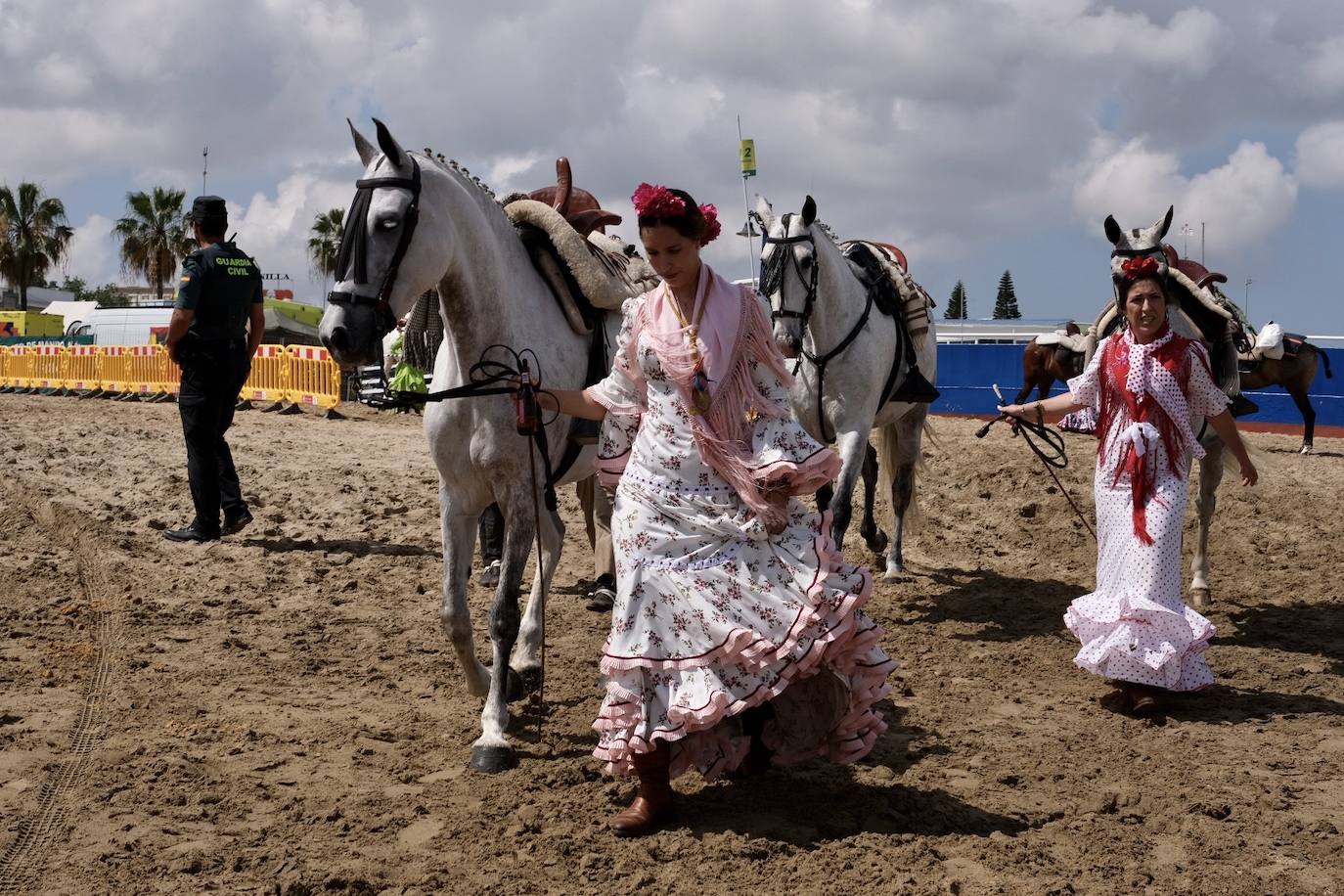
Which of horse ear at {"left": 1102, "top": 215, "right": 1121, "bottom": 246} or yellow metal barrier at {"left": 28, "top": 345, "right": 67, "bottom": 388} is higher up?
horse ear at {"left": 1102, "top": 215, "right": 1121, "bottom": 246}

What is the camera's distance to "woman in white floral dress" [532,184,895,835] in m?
3.71

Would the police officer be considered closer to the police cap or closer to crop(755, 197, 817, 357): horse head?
the police cap

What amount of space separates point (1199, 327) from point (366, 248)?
5.24 meters

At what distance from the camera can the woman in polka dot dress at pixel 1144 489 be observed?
17.2 feet

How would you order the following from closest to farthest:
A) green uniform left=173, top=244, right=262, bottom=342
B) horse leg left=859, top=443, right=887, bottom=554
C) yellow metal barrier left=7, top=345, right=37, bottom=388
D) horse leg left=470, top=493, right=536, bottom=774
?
horse leg left=470, top=493, right=536, bottom=774 → green uniform left=173, top=244, right=262, bottom=342 → horse leg left=859, top=443, right=887, bottom=554 → yellow metal barrier left=7, top=345, right=37, bottom=388

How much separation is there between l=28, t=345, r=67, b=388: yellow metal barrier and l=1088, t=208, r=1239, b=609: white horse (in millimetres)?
25337

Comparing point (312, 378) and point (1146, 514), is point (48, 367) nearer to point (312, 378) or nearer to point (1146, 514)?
point (312, 378)

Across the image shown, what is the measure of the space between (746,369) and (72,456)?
9716 millimetres

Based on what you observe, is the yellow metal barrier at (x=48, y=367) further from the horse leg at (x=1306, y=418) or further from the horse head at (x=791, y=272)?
the horse leg at (x=1306, y=418)

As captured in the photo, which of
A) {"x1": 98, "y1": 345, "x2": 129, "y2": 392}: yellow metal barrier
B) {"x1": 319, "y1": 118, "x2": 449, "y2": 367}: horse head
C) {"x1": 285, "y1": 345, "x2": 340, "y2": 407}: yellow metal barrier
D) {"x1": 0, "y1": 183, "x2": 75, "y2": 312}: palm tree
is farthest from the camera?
{"x1": 0, "y1": 183, "x2": 75, "y2": 312}: palm tree

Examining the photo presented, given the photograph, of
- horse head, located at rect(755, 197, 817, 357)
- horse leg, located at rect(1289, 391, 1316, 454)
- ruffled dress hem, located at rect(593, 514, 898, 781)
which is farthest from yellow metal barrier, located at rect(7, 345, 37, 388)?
ruffled dress hem, located at rect(593, 514, 898, 781)

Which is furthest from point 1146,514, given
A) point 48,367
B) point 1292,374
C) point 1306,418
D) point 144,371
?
point 48,367

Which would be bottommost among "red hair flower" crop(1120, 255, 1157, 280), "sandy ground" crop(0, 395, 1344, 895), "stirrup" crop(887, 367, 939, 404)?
"sandy ground" crop(0, 395, 1344, 895)

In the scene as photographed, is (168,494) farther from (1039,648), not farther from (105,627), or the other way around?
(1039,648)
